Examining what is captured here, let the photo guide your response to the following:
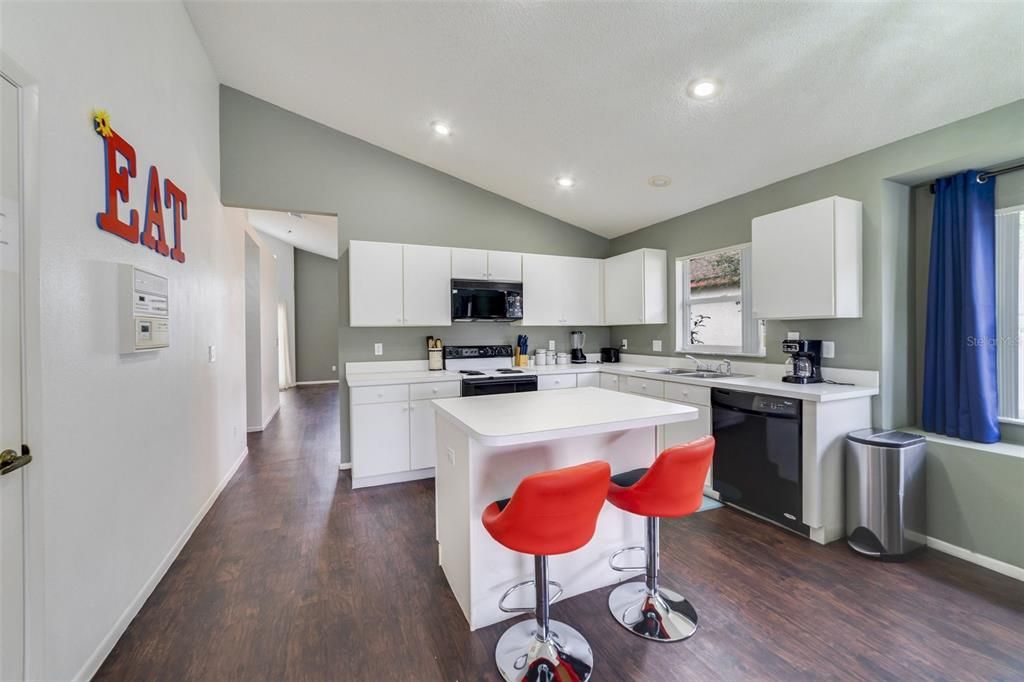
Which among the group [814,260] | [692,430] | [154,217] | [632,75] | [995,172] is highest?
[632,75]

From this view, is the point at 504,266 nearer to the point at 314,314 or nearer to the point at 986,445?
the point at 986,445

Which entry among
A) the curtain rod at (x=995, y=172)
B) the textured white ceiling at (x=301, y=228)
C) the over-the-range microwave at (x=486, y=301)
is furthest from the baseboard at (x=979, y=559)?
the textured white ceiling at (x=301, y=228)

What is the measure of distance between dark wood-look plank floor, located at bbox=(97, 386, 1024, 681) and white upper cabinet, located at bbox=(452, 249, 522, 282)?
234cm

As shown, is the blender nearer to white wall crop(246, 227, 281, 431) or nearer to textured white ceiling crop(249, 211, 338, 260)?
textured white ceiling crop(249, 211, 338, 260)

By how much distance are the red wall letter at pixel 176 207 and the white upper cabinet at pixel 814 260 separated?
389cm

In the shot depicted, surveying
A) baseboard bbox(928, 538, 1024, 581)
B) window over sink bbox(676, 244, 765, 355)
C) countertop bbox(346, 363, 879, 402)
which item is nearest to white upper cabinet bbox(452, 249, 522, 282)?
countertop bbox(346, 363, 879, 402)

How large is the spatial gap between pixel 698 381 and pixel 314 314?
9737mm

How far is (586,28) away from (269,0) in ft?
6.33

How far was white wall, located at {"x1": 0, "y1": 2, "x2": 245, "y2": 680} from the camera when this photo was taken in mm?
1374

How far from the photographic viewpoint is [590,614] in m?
1.91

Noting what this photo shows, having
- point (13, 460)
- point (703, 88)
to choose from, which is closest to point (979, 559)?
point (703, 88)

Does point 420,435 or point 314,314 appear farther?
point 314,314

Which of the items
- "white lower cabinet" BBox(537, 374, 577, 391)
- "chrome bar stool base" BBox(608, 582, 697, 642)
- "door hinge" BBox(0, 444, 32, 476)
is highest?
"door hinge" BBox(0, 444, 32, 476)

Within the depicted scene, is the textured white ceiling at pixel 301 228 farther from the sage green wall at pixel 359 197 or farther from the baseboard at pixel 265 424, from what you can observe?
the baseboard at pixel 265 424
